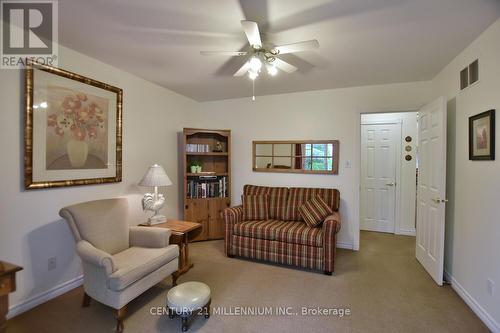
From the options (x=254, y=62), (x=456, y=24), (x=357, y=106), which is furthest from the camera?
(x=357, y=106)

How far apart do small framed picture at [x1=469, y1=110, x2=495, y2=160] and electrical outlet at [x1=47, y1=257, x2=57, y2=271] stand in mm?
3857

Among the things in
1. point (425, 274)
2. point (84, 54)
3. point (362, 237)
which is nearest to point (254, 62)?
point (84, 54)

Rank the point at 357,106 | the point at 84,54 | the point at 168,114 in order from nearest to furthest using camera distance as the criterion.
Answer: the point at 84,54, the point at 357,106, the point at 168,114

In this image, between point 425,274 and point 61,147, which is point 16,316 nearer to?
point 61,147

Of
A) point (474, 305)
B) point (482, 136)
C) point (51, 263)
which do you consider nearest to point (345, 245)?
point (474, 305)

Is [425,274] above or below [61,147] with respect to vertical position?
below

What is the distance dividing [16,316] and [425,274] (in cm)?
398

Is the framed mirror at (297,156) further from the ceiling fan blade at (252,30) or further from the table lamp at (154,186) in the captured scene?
the ceiling fan blade at (252,30)

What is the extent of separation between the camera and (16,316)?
1923mm

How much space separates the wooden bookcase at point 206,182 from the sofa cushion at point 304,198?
42.1 inches

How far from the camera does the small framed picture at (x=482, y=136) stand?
1862 mm

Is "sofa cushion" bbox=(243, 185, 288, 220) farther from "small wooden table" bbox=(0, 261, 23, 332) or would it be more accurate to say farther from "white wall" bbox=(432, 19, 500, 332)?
"small wooden table" bbox=(0, 261, 23, 332)

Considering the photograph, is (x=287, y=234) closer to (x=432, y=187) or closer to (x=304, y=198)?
(x=304, y=198)

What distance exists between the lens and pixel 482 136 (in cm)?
197
